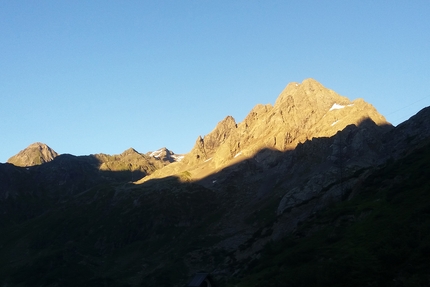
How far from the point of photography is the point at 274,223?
98.1m

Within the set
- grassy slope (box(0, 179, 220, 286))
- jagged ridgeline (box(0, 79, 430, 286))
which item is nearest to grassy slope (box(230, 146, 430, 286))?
jagged ridgeline (box(0, 79, 430, 286))

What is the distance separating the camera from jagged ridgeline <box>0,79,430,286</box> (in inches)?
1626

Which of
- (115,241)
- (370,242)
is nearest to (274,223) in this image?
(370,242)

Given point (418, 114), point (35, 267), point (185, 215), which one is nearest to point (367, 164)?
point (418, 114)

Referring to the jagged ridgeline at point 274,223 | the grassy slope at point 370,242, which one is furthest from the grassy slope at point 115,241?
the grassy slope at point 370,242

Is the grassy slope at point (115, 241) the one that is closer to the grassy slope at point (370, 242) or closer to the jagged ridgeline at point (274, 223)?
the jagged ridgeline at point (274, 223)

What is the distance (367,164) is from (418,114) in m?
23.4

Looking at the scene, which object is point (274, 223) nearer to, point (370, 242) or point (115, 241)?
point (370, 242)

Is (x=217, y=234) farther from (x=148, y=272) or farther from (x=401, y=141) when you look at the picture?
(x=401, y=141)

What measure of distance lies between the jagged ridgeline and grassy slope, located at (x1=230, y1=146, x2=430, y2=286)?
164 millimetres

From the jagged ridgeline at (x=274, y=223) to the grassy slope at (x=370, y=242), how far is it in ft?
0.54

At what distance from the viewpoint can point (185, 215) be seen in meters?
172

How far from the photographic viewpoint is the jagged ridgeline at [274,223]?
41312 millimetres

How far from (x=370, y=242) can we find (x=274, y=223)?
5574 cm
